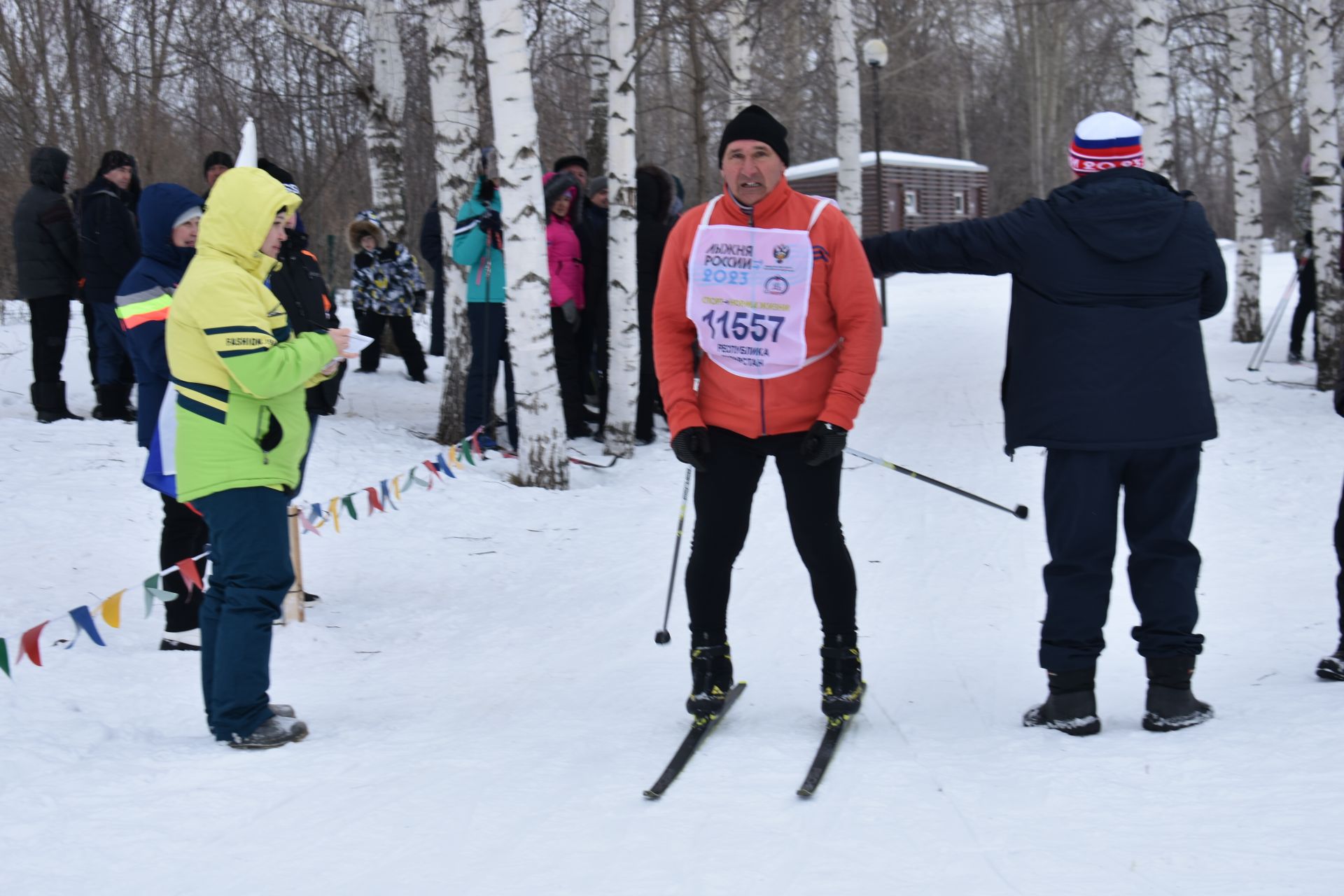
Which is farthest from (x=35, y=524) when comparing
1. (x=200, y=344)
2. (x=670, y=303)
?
(x=670, y=303)

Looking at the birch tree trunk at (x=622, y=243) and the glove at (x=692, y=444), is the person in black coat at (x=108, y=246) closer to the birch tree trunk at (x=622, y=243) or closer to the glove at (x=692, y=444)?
the birch tree trunk at (x=622, y=243)

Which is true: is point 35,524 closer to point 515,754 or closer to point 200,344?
point 200,344

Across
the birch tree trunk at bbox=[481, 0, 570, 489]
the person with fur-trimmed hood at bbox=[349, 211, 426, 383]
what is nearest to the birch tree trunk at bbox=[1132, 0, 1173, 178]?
the birch tree trunk at bbox=[481, 0, 570, 489]

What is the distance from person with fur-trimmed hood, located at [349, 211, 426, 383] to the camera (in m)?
10.4

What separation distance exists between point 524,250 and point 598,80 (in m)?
4.44

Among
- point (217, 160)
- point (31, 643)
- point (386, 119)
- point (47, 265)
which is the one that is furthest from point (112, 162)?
point (31, 643)

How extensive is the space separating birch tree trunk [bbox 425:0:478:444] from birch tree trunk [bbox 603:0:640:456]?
1047 mm

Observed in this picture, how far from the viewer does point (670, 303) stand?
12.4ft

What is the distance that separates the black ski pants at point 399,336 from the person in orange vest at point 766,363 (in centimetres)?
727

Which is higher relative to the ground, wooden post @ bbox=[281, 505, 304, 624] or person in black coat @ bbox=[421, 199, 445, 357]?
person in black coat @ bbox=[421, 199, 445, 357]

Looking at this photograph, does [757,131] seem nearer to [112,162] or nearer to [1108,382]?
[1108,382]

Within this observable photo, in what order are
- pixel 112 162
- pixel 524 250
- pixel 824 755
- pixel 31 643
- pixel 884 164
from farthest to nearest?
1. pixel 884 164
2. pixel 112 162
3. pixel 524 250
4. pixel 31 643
5. pixel 824 755

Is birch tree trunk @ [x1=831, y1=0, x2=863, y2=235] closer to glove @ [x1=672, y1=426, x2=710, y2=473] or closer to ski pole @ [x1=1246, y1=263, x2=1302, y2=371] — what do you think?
ski pole @ [x1=1246, y1=263, x2=1302, y2=371]

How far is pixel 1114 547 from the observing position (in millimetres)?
3707
